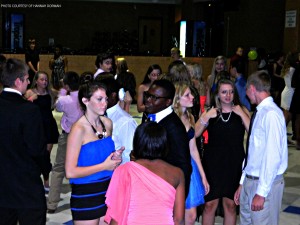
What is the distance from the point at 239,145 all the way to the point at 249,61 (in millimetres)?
11694

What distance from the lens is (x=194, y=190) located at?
4.15 m

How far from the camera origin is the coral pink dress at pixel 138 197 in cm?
259

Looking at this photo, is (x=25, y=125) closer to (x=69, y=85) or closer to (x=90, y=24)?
(x=69, y=85)

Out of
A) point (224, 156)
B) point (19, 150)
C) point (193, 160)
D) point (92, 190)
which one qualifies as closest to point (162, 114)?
point (92, 190)

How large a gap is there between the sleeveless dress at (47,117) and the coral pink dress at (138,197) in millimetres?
3283

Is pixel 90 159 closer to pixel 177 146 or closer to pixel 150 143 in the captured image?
pixel 177 146

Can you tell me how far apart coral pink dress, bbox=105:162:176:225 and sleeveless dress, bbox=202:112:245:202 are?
1810 mm

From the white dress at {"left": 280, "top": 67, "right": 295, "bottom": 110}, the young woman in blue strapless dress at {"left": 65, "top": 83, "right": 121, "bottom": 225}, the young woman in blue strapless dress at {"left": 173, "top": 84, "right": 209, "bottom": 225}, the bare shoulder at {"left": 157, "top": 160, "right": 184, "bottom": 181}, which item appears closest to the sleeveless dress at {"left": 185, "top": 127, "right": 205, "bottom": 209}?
the young woman in blue strapless dress at {"left": 173, "top": 84, "right": 209, "bottom": 225}

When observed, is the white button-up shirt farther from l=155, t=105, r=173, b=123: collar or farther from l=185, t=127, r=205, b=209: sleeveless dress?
l=155, t=105, r=173, b=123: collar

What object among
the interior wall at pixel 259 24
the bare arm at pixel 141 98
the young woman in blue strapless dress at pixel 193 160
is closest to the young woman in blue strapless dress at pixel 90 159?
the young woman in blue strapless dress at pixel 193 160

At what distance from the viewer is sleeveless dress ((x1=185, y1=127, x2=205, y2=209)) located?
413cm

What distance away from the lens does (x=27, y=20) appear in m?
20.8

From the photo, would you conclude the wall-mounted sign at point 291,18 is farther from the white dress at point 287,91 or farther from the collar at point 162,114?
the collar at point 162,114

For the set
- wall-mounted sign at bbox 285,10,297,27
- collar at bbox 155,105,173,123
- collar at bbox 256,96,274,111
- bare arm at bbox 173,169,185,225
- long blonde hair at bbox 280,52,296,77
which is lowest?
bare arm at bbox 173,169,185,225
